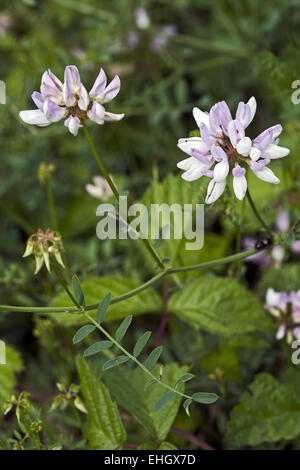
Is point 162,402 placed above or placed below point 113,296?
below

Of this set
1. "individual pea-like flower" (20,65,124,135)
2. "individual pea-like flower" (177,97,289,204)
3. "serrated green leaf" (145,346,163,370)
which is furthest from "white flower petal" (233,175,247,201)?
"serrated green leaf" (145,346,163,370)

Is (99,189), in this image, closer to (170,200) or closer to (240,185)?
(170,200)

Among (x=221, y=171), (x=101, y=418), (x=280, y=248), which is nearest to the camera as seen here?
(x=221, y=171)

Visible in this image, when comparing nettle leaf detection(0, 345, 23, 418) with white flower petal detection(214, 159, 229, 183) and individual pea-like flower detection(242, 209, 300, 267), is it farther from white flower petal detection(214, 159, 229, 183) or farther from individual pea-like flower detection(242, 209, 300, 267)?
white flower petal detection(214, 159, 229, 183)

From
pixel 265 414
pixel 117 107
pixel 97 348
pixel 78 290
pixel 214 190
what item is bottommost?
pixel 265 414

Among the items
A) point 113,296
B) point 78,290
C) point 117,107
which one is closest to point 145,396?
point 113,296

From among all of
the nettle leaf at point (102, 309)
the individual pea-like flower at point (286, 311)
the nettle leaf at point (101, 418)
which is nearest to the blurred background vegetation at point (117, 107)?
the individual pea-like flower at point (286, 311)

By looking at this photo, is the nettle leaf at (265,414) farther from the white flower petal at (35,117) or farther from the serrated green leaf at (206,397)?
the white flower petal at (35,117)

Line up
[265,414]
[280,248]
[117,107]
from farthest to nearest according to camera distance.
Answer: [117,107] → [280,248] → [265,414]
